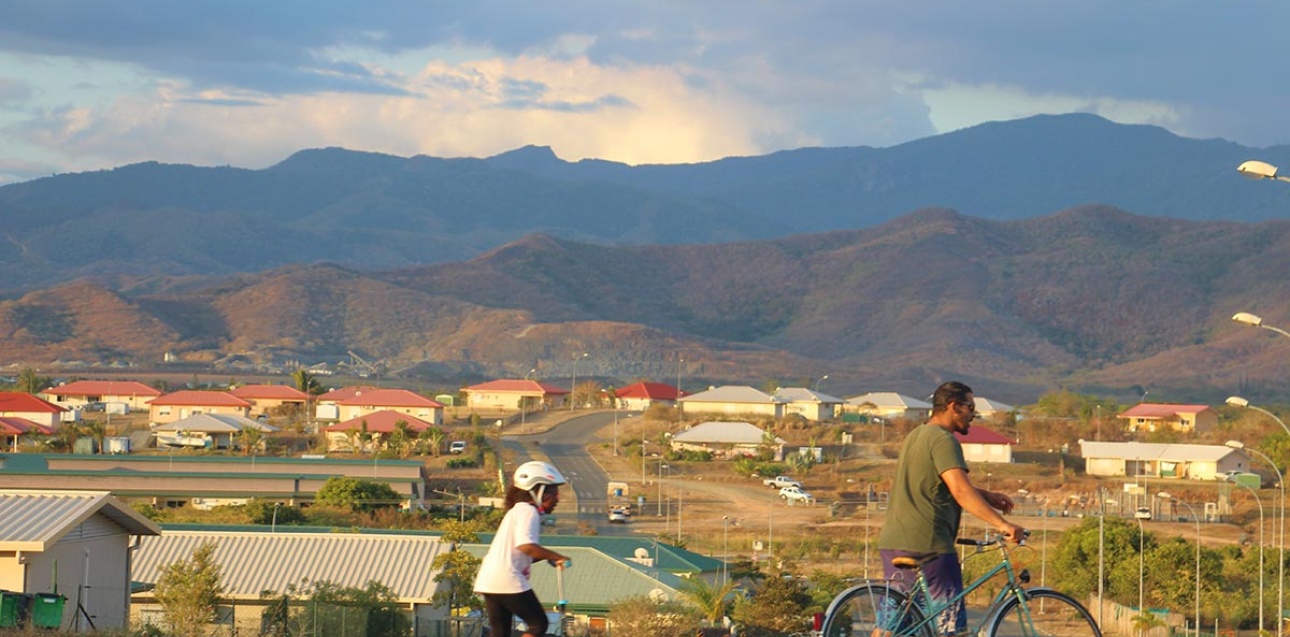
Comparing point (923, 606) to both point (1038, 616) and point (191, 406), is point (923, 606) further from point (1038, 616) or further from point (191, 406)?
point (191, 406)

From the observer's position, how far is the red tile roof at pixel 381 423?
88.6 metres

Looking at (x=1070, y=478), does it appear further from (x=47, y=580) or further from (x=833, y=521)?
(x=47, y=580)

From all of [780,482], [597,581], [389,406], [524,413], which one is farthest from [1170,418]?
[597,581]

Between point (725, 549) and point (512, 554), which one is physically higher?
point (512, 554)

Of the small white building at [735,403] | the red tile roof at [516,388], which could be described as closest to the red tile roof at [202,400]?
the red tile roof at [516,388]

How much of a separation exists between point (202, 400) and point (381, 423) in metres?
14.4

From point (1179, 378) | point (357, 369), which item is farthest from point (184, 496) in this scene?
point (1179, 378)

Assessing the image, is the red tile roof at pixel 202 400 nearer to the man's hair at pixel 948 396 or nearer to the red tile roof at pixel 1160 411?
the red tile roof at pixel 1160 411

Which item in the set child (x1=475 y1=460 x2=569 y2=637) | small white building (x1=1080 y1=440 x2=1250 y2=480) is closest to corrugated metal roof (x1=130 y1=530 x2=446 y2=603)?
child (x1=475 y1=460 x2=569 y2=637)

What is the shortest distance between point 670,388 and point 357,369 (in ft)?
159

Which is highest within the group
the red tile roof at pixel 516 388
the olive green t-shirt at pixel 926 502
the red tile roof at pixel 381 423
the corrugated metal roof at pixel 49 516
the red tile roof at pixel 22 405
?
the red tile roof at pixel 516 388

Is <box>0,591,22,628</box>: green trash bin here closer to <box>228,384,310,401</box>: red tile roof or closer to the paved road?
the paved road

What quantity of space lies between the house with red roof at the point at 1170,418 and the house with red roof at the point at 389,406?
4224cm

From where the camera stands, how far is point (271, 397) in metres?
109
